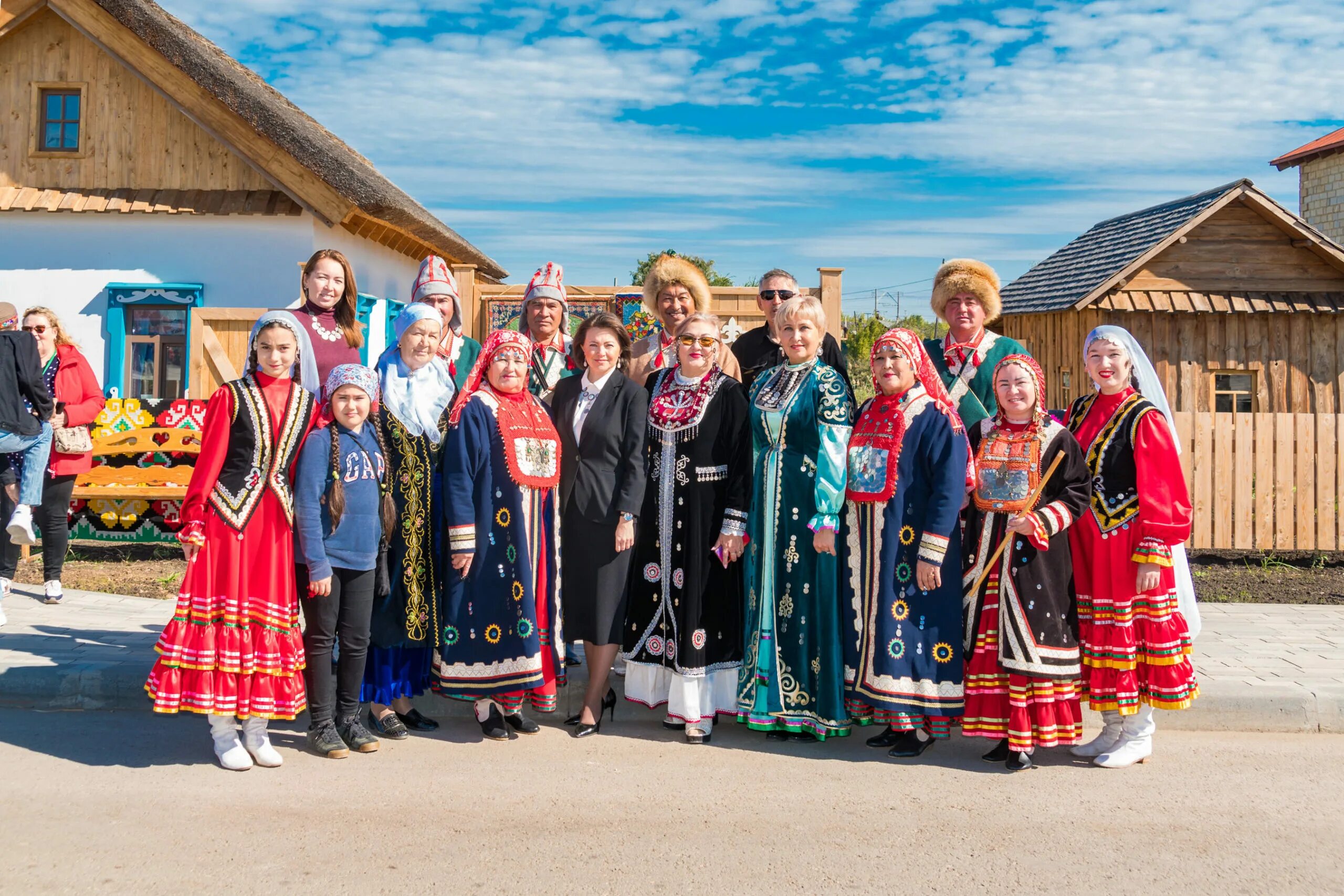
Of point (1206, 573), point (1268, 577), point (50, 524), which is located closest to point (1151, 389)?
point (1206, 573)

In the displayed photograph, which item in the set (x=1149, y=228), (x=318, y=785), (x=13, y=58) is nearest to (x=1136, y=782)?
(x=318, y=785)

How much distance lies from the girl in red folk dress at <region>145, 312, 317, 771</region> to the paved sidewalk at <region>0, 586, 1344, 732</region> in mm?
1233

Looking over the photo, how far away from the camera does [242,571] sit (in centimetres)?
425

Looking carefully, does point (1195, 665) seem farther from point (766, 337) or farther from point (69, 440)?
point (69, 440)

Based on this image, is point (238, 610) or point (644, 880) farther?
point (238, 610)

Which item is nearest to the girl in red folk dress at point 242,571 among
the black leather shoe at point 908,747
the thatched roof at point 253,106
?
the black leather shoe at point 908,747

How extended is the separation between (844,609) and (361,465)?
222cm

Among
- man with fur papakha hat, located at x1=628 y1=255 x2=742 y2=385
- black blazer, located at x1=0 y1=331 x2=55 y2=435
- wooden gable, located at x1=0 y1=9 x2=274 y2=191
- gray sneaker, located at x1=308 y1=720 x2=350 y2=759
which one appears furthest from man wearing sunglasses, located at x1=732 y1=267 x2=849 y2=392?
wooden gable, located at x1=0 y1=9 x2=274 y2=191

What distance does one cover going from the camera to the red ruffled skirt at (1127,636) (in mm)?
4434

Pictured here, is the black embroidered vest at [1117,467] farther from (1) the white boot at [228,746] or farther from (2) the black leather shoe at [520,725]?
(1) the white boot at [228,746]

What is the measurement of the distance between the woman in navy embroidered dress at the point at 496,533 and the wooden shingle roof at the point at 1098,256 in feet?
37.5

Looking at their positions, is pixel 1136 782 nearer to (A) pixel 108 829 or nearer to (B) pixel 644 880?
(B) pixel 644 880

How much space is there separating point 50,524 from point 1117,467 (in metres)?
6.86

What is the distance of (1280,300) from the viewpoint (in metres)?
14.2
